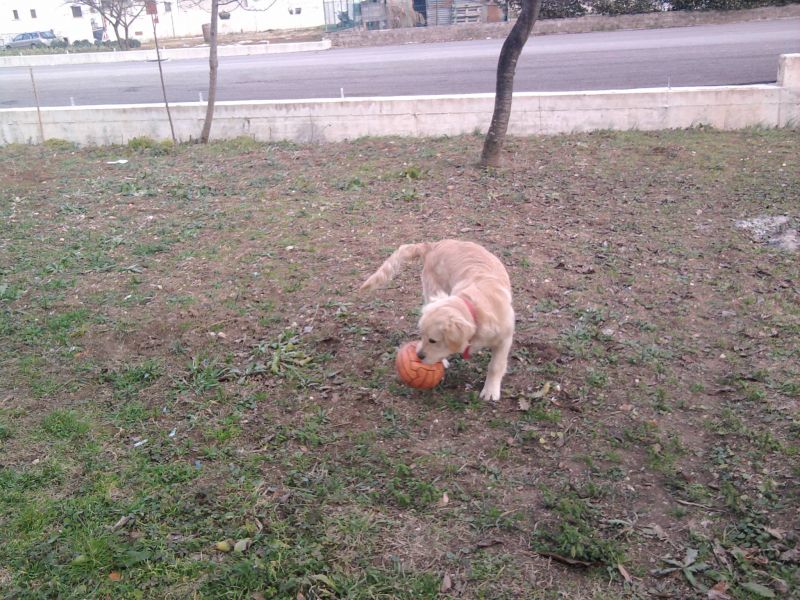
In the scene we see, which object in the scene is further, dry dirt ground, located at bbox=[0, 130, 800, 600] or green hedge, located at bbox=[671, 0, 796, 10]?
green hedge, located at bbox=[671, 0, 796, 10]

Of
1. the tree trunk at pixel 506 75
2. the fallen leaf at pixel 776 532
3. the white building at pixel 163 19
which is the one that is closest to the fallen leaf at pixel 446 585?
the fallen leaf at pixel 776 532

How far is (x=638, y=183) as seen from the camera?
856 cm

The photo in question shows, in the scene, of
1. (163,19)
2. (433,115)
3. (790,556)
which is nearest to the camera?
(790,556)

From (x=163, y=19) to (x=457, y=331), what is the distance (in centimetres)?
5706

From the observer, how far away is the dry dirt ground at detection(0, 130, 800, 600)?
3520 mm

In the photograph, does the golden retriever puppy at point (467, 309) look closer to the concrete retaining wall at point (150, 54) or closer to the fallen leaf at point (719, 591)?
the fallen leaf at point (719, 591)

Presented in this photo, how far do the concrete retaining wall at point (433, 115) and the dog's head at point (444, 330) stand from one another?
23.1ft

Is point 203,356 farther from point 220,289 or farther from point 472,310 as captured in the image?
point 472,310

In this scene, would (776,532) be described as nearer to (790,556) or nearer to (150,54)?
(790,556)

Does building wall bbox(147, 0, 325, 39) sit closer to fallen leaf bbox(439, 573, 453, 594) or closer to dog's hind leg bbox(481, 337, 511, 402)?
dog's hind leg bbox(481, 337, 511, 402)

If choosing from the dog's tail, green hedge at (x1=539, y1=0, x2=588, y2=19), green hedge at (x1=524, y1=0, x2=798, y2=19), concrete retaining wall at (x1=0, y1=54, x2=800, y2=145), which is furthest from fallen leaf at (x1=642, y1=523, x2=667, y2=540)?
green hedge at (x1=539, y1=0, x2=588, y2=19)

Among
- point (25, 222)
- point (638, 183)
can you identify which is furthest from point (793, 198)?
point (25, 222)

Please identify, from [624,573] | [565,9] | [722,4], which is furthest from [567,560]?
[565,9]

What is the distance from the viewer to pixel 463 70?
18.4 metres
